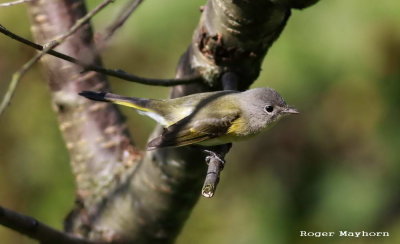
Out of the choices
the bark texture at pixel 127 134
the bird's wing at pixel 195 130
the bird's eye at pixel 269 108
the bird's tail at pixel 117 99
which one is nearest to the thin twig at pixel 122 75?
the bark texture at pixel 127 134

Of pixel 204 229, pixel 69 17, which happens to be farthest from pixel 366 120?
pixel 69 17

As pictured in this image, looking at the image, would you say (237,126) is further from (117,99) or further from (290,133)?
(290,133)

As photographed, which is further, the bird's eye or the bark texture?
the bird's eye

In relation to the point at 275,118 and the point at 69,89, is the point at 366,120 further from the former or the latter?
the point at 69,89

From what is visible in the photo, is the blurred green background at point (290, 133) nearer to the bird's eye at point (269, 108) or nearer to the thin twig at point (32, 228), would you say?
the bird's eye at point (269, 108)

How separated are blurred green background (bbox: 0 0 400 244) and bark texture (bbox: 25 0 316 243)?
414mm

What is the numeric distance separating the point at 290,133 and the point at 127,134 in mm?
1075

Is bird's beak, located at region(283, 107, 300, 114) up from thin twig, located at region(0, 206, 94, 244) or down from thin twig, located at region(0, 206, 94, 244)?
up

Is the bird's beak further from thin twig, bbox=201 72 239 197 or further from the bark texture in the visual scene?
the bark texture

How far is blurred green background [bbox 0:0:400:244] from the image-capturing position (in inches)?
132

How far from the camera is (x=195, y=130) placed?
2.89 meters

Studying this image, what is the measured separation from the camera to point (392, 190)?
350cm

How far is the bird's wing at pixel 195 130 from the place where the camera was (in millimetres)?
2594

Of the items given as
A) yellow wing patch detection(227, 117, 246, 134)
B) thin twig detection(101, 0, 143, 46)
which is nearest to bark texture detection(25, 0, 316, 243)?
yellow wing patch detection(227, 117, 246, 134)
